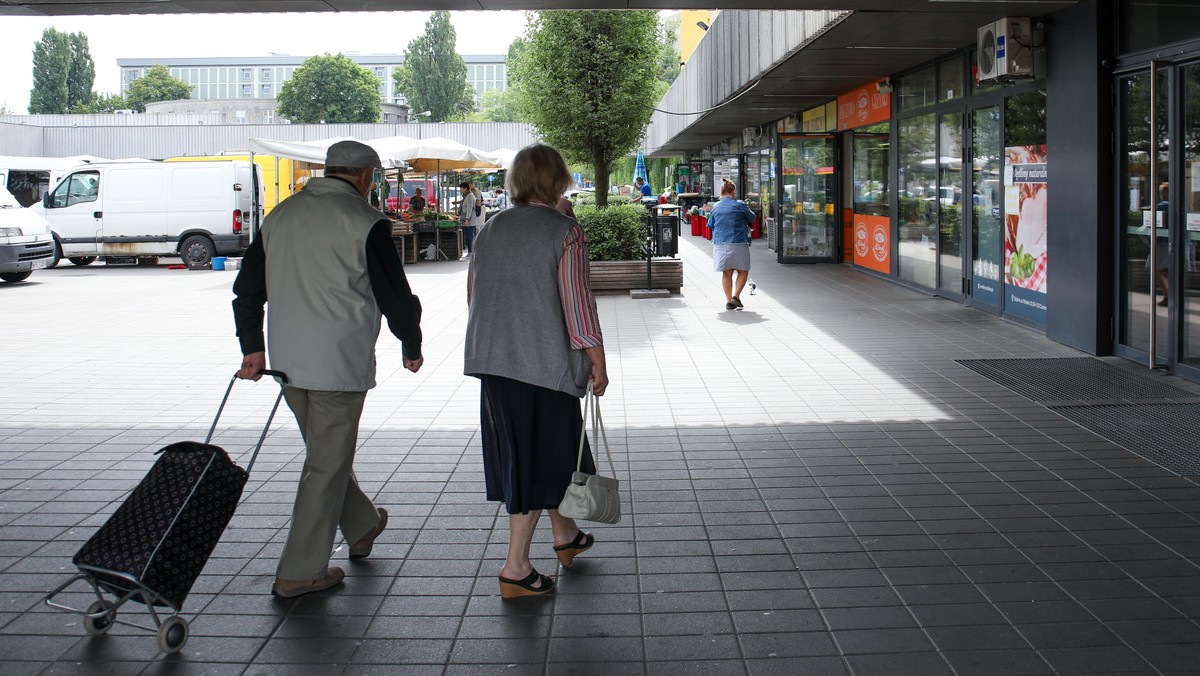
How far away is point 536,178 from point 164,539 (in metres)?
1.80

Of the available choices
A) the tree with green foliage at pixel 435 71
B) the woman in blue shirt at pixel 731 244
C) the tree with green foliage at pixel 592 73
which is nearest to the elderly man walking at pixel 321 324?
the woman in blue shirt at pixel 731 244

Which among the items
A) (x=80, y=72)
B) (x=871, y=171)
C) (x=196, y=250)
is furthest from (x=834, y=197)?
(x=80, y=72)

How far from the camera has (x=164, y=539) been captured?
3846 mm

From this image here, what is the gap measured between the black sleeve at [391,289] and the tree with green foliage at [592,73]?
16.0m

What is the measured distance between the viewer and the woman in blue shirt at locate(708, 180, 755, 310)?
14.2m

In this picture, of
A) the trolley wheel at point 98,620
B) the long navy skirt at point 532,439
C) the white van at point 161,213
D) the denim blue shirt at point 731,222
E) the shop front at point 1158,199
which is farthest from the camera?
the white van at point 161,213

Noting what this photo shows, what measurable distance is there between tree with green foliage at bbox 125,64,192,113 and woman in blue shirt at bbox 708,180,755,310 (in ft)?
437

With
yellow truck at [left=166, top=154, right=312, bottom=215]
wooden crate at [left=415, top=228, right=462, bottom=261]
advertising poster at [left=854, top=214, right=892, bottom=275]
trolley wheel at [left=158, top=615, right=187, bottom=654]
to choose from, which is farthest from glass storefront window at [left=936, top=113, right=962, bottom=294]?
yellow truck at [left=166, top=154, right=312, bottom=215]

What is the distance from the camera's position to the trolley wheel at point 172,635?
3.85 metres

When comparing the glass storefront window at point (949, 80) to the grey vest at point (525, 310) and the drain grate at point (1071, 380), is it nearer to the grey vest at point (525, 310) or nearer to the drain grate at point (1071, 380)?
the drain grate at point (1071, 380)

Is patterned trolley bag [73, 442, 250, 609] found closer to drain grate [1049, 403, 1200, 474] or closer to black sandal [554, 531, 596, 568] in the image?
black sandal [554, 531, 596, 568]

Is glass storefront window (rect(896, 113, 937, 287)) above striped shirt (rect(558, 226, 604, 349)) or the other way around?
above

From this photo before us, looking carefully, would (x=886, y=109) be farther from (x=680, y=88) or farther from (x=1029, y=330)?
(x=680, y=88)

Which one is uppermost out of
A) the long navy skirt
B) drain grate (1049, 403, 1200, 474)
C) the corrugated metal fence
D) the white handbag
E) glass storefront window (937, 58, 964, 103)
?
the corrugated metal fence
